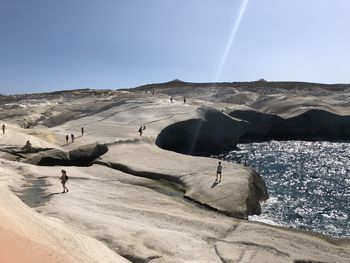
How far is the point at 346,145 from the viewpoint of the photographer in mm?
74875

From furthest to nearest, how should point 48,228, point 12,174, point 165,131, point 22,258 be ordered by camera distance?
point 165,131 < point 12,174 < point 48,228 < point 22,258

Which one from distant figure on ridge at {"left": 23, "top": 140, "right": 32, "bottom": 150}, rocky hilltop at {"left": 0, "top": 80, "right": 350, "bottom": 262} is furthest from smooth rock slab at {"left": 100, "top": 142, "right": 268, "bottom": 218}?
distant figure on ridge at {"left": 23, "top": 140, "right": 32, "bottom": 150}

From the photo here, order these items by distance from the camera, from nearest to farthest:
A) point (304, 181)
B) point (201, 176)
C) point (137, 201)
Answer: point (137, 201) < point (201, 176) < point (304, 181)

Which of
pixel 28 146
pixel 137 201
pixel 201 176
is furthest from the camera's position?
pixel 28 146

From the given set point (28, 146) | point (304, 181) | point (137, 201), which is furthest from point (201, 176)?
point (28, 146)

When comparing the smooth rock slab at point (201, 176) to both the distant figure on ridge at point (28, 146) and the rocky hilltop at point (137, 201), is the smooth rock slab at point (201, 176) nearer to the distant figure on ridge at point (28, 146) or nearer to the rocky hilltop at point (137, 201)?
the rocky hilltop at point (137, 201)

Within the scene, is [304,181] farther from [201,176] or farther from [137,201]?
[137,201]

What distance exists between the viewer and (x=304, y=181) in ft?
155

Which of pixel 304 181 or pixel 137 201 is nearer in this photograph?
pixel 137 201

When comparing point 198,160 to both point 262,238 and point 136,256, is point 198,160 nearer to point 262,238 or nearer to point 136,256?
point 262,238

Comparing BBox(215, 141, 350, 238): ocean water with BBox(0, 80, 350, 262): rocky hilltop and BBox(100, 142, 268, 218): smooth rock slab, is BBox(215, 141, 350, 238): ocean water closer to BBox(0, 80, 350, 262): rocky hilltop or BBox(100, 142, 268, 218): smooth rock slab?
BBox(100, 142, 268, 218): smooth rock slab

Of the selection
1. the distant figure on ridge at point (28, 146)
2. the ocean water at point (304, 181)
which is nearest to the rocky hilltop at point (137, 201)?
the distant figure on ridge at point (28, 146)

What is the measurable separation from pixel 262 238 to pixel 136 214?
7.76 meters

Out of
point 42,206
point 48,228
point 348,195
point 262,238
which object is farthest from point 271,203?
point 48,228
